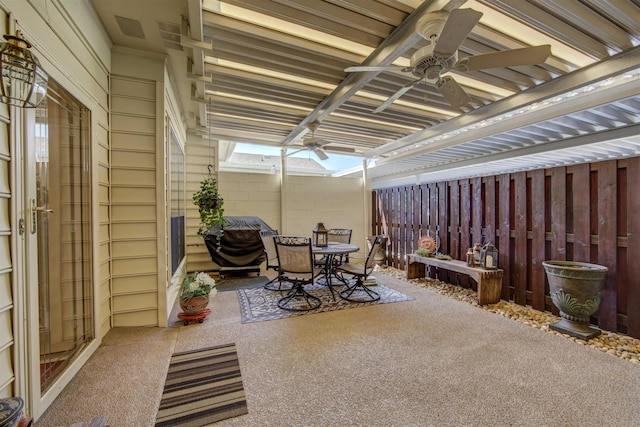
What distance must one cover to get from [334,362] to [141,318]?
2.24 metres

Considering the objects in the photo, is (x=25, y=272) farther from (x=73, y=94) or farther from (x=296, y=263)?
(x=296, y=263)

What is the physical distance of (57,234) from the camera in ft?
6.68

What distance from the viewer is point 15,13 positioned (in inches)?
59.5

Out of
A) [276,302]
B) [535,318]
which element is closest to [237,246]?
[276,302]

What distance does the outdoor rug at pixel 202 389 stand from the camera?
5.95 feet

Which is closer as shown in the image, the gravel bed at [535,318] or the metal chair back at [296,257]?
the gravel bed at [535,318]

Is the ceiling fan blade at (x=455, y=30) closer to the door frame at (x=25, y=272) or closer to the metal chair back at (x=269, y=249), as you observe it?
the door frame at (x=25, y=272)

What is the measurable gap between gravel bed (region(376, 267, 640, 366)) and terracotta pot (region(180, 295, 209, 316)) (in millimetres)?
3903

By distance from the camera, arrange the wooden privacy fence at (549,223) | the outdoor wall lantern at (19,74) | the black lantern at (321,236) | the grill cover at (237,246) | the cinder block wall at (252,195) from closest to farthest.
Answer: the outdoor wall lantern at (19,74), the wooden privacy fence at (549,223), the black lantern at (321,236), the grill cover at (237,246), the cinder block wall at (252,195)

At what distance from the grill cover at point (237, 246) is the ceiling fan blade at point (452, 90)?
13.7ft

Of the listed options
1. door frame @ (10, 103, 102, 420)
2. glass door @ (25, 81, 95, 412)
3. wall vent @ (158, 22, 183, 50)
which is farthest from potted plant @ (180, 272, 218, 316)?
wall vent @ (158, 22, 183, 50)

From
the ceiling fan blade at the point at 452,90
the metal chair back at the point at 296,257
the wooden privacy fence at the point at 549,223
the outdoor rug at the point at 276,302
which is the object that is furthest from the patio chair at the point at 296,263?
the wooden privacy fence at the point at 549,223

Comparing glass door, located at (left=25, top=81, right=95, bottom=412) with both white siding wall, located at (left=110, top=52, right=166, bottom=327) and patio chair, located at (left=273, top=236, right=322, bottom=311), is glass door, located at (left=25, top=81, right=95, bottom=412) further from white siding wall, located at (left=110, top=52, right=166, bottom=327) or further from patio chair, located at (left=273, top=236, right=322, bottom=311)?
patio chair, located at (left=273, top=236, right=322, bottom=311)

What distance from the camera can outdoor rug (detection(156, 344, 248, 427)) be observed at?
1.81 meters
